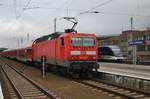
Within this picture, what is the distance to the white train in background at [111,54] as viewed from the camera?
53.7 metres

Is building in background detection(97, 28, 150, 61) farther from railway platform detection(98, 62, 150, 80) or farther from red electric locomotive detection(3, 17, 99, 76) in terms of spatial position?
red electric locomotive detection(3, 17, 99, 76)

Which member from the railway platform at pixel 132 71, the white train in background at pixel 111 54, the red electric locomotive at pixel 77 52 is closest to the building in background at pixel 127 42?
the white train in background at pixel 111 54

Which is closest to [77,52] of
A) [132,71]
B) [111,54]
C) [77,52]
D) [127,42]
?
[77,52]

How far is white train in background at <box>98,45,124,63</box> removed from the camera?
5372 cm

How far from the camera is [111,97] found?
14312mm

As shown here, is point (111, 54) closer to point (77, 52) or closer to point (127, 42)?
point (127, 42)

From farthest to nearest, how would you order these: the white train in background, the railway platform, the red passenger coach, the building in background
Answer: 1. the building in background
2. the white train in background
3. the railway platform
4. the red passenger coach

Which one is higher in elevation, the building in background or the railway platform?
the building in background

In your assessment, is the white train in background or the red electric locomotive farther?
the white train in background

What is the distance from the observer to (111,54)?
2162 inches

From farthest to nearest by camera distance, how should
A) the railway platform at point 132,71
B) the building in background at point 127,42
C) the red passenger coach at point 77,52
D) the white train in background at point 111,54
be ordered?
1. the building in background at point 127,42
2. the white train in background at point 111,54
3. the railway platform at point 132,71
4. the red passenger coach at point 77,52

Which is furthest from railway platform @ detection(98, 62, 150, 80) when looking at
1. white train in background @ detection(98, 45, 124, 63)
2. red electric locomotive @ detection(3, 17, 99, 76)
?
white train in background @ detection(98, 45, 124, 63)

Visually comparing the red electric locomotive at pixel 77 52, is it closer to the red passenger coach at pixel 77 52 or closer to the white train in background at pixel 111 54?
the red passenger coach at pixel 77 52

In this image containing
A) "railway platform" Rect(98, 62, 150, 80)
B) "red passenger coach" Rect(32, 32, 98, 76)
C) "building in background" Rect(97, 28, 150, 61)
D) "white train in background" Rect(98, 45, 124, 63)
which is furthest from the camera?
"building in background" Rect(97, 28, 150, 61)
